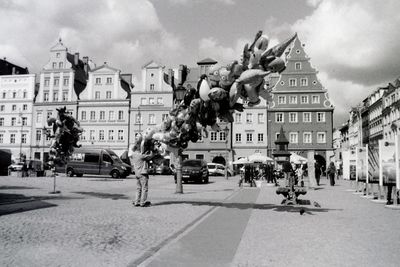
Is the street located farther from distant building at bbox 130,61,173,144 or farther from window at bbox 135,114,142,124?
window at bbox 135,114,142,124

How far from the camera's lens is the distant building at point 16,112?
214ft

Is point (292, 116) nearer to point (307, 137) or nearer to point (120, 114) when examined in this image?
point (307, 137)

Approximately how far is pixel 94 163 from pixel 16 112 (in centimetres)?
3733

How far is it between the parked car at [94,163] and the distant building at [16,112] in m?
32.5

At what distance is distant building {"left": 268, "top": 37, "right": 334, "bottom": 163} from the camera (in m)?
58.2

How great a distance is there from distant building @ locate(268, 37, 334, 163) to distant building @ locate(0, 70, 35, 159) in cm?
3994

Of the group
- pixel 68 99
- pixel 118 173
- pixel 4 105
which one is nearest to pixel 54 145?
pixel 118 173

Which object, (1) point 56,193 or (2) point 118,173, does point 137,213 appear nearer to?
(1) point 56,193

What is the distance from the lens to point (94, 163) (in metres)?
35.9

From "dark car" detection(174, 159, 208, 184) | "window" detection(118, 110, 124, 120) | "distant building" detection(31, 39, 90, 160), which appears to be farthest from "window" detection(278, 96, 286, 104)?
"dark car" detection(174, 159, 208, 184)

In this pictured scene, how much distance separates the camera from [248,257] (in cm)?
584

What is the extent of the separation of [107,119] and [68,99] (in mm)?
7173

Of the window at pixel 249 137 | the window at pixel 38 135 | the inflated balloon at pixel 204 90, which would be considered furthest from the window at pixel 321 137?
the inflated balloon at pixel 204 90

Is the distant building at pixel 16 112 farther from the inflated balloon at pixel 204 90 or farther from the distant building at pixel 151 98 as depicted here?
the inflated balloon at pixel 204 90
